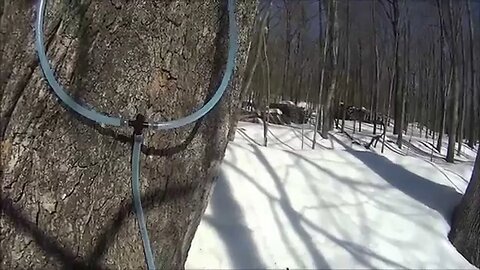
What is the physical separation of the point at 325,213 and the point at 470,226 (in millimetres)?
1089

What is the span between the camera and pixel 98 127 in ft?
3.12

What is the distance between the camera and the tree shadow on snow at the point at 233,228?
12.5 feet

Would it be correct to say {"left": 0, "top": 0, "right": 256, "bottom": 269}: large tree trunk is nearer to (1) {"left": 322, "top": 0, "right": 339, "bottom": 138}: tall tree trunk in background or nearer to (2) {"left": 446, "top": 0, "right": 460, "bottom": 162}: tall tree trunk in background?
(1) {"left": 322, "top": 0, "right": 339, "bottom": 138}: tall tree trunk in background

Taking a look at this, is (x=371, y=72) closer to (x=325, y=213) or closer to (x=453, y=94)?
(x=453, y=94)

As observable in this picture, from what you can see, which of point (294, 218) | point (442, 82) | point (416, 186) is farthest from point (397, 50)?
point (294, 218)

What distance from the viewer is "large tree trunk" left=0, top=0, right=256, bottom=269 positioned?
35.5 inches

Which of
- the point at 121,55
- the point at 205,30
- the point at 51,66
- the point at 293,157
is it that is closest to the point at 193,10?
the point at 205,30

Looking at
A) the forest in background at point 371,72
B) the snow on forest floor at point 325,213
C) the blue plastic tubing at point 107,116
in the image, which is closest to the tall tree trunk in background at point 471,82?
the forest in background at point 371,72

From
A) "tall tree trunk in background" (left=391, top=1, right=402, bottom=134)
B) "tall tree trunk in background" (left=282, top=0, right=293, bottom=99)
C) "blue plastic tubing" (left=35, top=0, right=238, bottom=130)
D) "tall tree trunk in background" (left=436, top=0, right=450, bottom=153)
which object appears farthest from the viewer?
"tall tree trunk in background" (left=282, top=0, right=293, bottom=99)

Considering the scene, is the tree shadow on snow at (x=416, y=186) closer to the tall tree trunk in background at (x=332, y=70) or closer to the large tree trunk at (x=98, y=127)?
the large tree trunk at (x=98, y=127)

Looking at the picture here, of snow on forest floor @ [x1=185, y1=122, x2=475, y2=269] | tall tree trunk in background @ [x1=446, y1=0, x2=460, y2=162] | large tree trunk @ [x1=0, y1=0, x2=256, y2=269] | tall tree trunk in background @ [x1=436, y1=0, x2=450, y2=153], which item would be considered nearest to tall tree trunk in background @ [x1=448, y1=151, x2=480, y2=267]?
snow on forest floor @ [x1=185, y1=122, x2=475, y2=269]

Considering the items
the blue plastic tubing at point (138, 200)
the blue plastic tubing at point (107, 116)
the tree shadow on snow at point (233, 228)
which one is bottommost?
the tree shadow on snow at point (233, 228)

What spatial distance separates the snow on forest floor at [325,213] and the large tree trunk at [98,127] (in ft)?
9.06

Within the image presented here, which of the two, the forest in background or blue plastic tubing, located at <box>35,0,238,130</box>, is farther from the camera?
the forest in background
